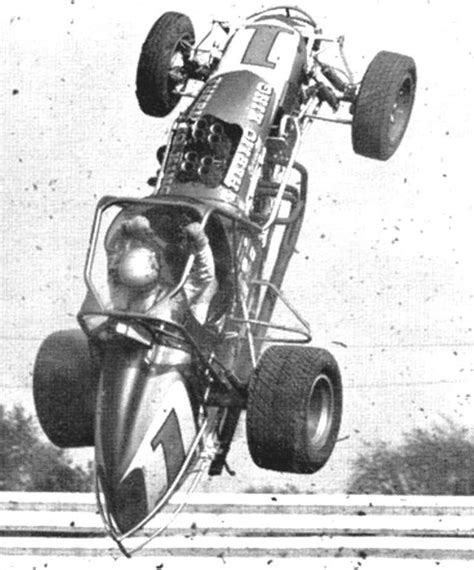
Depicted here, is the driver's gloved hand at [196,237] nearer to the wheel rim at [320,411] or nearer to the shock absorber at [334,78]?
the wheel rim at [320,411]

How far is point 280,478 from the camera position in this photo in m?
24.6

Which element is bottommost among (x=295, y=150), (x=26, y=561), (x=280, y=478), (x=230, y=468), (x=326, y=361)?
(x=280, y=478)

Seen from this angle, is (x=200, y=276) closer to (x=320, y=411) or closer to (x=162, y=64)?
(x=320, y=411)

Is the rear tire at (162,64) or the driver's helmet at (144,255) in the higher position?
the rear tire at (162,64)

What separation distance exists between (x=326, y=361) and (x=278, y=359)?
30 cm

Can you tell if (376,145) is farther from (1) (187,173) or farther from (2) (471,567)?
(2) (471,567)

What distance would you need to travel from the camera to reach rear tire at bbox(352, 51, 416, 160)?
11617mm

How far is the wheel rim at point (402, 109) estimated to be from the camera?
12.0 m

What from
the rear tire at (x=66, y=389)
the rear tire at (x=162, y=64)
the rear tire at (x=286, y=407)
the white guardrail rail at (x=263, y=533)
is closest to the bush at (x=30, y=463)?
the white guardrail rail at (x=263, y=533)

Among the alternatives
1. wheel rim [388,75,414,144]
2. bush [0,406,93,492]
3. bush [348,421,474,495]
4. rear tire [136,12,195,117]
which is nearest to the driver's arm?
rear tire [136,12,195,117]

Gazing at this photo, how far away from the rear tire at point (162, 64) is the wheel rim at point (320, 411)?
2.79 meters

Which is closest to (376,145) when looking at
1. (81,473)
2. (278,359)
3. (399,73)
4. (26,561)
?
(399,73)

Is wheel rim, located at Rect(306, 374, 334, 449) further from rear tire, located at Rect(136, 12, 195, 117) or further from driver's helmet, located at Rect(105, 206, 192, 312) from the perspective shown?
rear tire, located at Rect(136, 12, 195, 117)

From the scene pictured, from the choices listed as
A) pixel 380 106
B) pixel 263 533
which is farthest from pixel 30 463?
pixel 380 106
